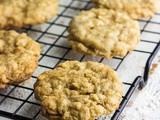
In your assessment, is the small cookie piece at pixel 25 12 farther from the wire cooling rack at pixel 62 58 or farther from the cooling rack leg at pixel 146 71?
the cooling rack leg at pixel 146 71

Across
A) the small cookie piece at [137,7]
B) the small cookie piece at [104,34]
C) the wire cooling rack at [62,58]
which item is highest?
the small cookie piece at [137,7]

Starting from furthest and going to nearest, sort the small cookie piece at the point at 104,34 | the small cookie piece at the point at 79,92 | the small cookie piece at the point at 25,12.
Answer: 1. the small cookie piece at the point at 25,12
2. the small cookie piece at the point at 104,34
3. the small cookie piece at the point at 79,92

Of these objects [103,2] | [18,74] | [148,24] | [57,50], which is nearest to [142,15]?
[148,24]

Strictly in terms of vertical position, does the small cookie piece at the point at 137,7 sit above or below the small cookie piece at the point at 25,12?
above

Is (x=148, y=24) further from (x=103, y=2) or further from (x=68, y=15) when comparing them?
(x=68, y=15)

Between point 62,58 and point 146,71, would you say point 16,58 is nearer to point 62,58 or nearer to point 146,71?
point 62,58

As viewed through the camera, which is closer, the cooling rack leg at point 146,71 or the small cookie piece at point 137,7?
the cooling rack leg at point 146,71

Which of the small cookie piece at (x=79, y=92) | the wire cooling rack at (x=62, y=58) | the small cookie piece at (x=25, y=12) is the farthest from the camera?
the small cookie piece at (x=25, y=12)

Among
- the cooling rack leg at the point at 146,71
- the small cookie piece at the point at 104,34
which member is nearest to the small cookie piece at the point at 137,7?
the small cookie piece at the point at 104,34
